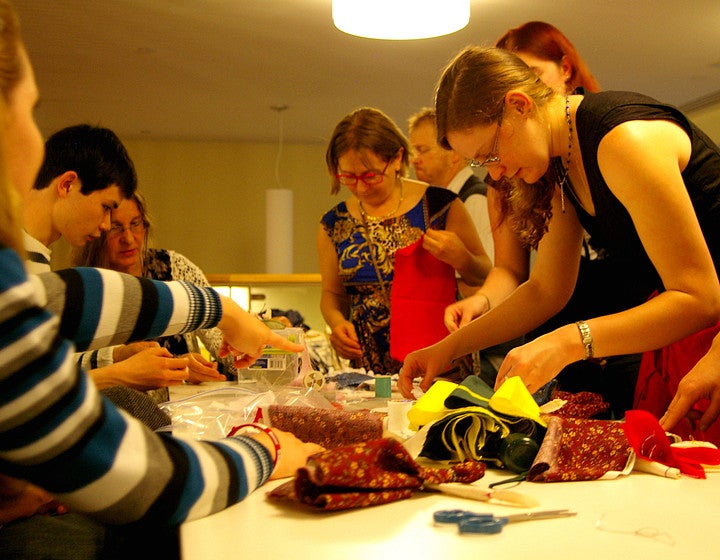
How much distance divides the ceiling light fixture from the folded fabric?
2.37 metres

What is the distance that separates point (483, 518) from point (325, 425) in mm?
398

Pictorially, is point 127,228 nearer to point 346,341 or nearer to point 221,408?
point 346,341

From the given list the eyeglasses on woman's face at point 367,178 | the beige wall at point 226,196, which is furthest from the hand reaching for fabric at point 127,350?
the beige wall at point 226,196

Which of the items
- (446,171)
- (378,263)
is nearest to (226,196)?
(446,171)

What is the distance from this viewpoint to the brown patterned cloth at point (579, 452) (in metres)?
0.98

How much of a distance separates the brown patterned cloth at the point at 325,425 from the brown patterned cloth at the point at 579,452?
0.26 meters

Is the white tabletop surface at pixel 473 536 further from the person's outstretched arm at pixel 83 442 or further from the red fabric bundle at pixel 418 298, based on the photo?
the red fabric bundle at pixel 418 298

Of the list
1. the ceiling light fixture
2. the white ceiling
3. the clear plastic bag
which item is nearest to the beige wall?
the white ceiling

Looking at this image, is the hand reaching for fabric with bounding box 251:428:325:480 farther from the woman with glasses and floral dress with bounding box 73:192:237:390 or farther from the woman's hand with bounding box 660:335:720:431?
the woman with glasses and floral dress with bounding box 73:192:237:390

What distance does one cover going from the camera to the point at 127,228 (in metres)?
2.56

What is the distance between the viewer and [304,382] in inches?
71.3

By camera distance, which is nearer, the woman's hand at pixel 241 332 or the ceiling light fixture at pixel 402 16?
the woman's hand at pixel 241 332

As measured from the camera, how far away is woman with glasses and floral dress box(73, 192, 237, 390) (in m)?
1.85

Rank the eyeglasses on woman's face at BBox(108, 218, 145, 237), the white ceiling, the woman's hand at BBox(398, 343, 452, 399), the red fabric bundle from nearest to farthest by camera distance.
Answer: the woman's hand at BBox(398, 343, 452, 399), the red fabric bundle, the eyeglasses on woman's face at BBox(108, 218, 145, 237), the white ceiling
